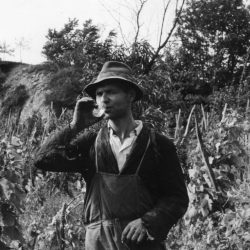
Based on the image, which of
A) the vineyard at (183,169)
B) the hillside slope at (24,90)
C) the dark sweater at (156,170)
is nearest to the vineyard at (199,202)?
the vineyard at (183,169)

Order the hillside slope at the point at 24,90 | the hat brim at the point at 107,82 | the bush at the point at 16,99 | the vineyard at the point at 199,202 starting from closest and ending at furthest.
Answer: the hat brim at the point at 107,82, the vineyard at the point at 199,202, the hillside slope at the point at 24,90, the bush at the point at 16,99

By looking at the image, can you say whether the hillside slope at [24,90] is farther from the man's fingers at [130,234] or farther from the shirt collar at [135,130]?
the man's fingers at [130,234]

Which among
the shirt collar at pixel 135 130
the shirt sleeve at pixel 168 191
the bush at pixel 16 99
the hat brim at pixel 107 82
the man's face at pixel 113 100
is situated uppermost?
the bush at pixel 16 99

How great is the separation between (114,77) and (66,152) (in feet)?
1.19

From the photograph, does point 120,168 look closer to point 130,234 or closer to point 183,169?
point 130,234

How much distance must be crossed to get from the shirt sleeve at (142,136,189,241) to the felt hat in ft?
0.81

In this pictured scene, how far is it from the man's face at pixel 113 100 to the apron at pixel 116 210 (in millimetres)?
178

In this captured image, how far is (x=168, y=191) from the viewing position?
8.43ft

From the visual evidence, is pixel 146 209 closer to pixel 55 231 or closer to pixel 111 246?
pixel 111 246

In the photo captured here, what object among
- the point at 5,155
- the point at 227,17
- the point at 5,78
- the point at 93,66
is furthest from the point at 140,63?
the point at 227,17

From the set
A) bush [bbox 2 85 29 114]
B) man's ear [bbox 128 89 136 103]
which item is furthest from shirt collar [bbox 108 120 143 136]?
bush [bbox 2 85 29 114]

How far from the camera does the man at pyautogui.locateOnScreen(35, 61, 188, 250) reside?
2.51 metres

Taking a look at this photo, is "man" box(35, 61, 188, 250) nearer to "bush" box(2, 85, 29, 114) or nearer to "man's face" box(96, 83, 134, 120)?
"man's face" box(96, 83, 134, 120)

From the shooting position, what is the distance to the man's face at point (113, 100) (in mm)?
2604
